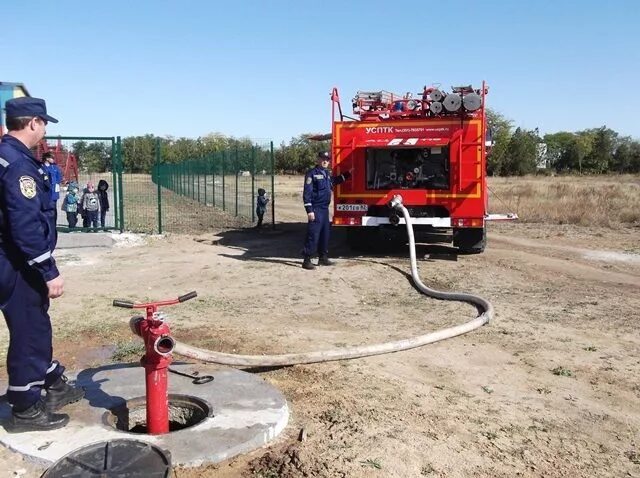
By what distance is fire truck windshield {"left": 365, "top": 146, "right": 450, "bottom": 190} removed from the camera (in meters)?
11.0

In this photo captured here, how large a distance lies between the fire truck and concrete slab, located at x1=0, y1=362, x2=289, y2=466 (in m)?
6.44

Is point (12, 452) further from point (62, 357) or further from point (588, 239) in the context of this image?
point (588, 239)

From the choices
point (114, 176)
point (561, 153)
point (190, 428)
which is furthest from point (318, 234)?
point (561, 153)

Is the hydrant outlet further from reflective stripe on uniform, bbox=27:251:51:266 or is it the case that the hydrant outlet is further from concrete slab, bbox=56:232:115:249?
concrete slab, bbox=56:232:115:249

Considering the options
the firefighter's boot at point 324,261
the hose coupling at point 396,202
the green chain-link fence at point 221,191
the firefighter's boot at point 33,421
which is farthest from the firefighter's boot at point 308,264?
the firefighter's boot at point 33,421

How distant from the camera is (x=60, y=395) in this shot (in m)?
4.27

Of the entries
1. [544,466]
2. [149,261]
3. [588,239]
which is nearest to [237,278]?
[149,261]

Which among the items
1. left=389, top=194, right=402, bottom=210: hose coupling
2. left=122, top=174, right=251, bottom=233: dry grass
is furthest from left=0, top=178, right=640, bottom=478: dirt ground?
left=122, top=174, right=251, bottom=233: dry grass

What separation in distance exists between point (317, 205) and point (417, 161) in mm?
2008

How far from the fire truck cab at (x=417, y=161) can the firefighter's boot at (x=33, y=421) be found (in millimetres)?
7508

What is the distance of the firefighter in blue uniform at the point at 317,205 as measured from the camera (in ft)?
34.2

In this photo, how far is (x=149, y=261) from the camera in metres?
11.2

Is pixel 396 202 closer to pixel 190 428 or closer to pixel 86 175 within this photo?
pixel 190 428

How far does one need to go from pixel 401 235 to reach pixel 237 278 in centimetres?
413
